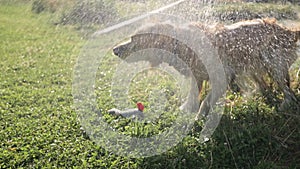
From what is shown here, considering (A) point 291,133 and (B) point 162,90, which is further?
(B) point 162,90

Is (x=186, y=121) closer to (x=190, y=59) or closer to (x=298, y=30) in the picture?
(x=190, y=59)

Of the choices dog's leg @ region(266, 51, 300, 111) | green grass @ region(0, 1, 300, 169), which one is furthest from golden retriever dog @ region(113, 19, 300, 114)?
green grass @ region(0, 1, 300, 169)

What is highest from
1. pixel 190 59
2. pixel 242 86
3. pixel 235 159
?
pixel 190 59

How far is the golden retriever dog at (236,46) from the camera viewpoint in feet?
14.7

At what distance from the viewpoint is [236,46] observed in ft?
14.6

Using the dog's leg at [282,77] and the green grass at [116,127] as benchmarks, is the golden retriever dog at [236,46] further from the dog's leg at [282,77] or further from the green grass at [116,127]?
the green grass at [116,127]

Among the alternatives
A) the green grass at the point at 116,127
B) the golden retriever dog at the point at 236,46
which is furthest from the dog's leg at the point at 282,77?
the green grass at the point at 116,127

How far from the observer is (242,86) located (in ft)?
16.6

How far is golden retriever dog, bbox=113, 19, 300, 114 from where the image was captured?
14.7 ft

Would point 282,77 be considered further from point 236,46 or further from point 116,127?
point 116,127

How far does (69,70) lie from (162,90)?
2.33 metres

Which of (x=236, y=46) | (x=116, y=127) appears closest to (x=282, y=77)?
(x=236, y=46)

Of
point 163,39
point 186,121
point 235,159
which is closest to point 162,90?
point 186,121

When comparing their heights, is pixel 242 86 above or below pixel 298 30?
below
